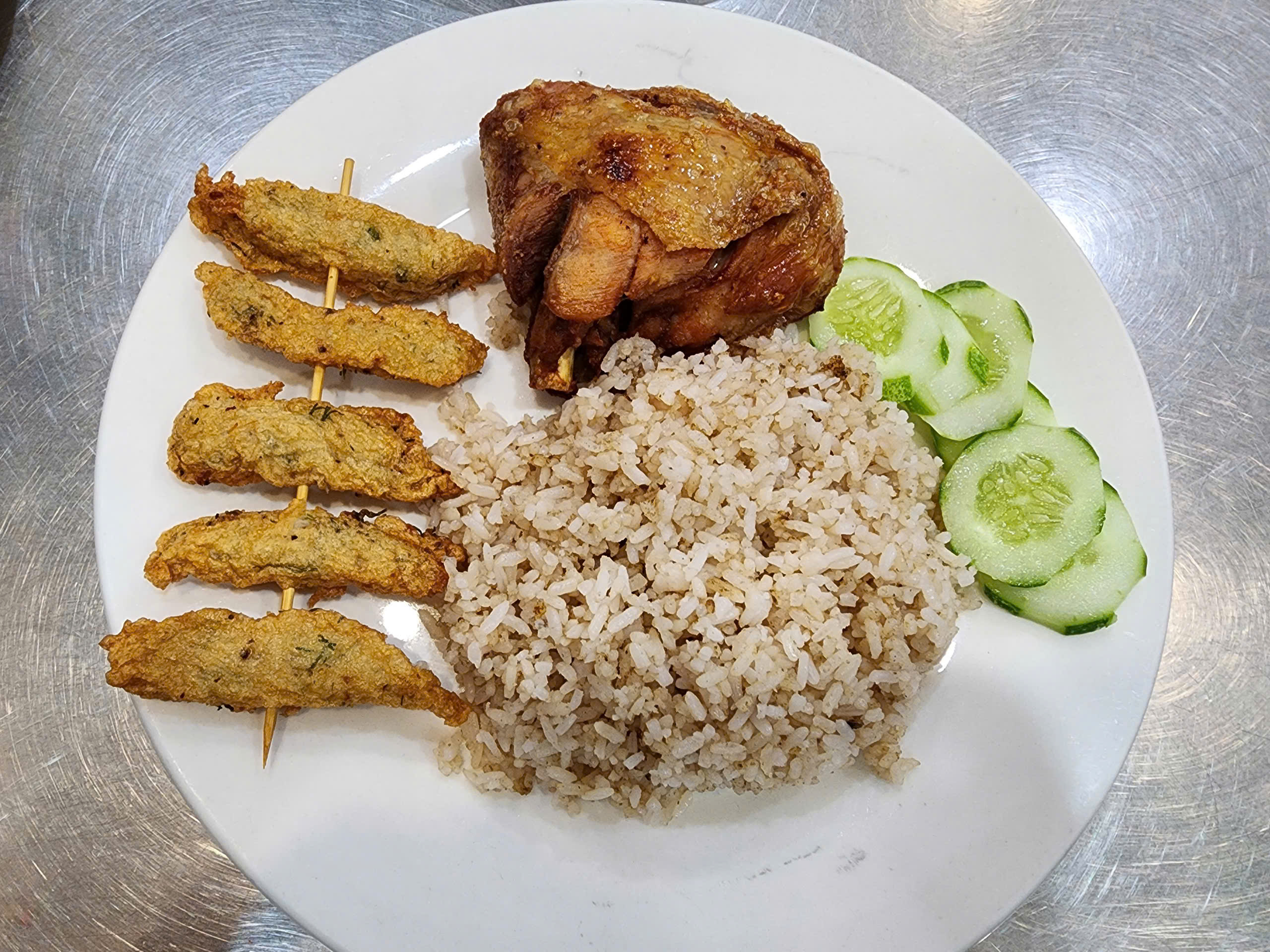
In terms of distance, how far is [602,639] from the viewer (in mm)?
2965

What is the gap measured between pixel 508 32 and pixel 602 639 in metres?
2.57

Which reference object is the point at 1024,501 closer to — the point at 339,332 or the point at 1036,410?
the point at 1036,410

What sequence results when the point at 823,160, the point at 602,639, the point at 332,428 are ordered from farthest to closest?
the point at 823,160 → the point at 332,428 → the point at 602,639

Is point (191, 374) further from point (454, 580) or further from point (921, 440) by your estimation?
point (921, 440)

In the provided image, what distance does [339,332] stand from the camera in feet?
10.8

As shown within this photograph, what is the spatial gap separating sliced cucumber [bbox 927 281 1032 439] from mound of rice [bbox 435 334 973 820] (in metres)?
0.25

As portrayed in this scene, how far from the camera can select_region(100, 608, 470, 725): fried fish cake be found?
2.87 m

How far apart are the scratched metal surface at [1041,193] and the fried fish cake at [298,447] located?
1.44 meters

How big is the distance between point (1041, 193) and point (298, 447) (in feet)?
13.1

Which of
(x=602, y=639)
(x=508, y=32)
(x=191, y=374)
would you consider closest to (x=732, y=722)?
(x=602, y=639)

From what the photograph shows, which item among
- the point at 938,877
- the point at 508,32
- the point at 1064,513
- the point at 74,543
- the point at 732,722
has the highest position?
the point at 508,32

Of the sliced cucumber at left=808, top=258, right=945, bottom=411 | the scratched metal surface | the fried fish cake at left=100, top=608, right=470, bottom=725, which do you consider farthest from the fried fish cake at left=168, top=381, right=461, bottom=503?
the sliced cucumber at left=808, top=258, right=945, bottom=411

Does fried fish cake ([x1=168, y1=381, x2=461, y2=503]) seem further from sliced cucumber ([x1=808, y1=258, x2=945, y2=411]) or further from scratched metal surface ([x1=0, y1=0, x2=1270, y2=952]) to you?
sliced cucumber ([x1=808, y1=258, x2=945, y2=411])

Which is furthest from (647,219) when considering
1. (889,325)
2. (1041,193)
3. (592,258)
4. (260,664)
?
(1041,193)
